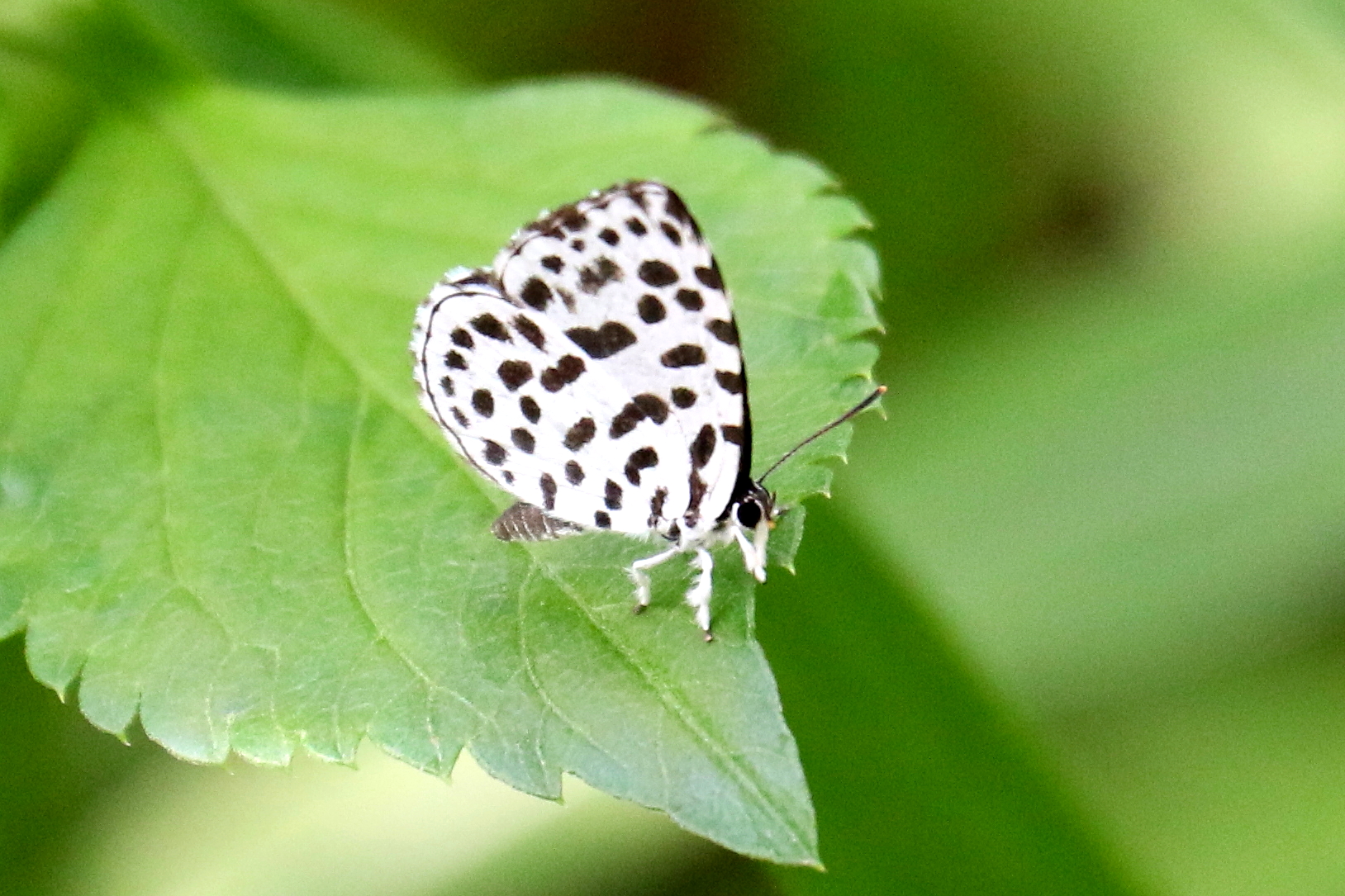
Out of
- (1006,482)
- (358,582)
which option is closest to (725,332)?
(358,582)

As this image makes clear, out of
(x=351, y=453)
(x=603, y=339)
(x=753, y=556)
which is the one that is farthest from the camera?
(x=351, y=453)

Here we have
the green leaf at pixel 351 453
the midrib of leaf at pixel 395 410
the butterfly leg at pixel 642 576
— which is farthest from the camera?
the butterfly leg at pixel 642 576

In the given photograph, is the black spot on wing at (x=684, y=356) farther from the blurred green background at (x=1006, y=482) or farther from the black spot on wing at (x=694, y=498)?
the blurred green background at (x=1006, y=482)

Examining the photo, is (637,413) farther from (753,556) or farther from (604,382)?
(753,556)

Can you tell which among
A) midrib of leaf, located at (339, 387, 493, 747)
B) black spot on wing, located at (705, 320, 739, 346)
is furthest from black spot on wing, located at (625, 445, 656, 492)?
midrib of leaf, located at (339, 387, 493, 747)

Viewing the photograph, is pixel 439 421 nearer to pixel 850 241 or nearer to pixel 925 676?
pixel 850 241

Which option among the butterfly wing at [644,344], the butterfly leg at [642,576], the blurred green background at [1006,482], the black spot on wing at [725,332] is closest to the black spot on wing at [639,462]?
the butterfly wing at [644,344]

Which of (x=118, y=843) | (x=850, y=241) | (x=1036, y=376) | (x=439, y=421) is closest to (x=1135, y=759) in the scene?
(x=1036, y=376)
